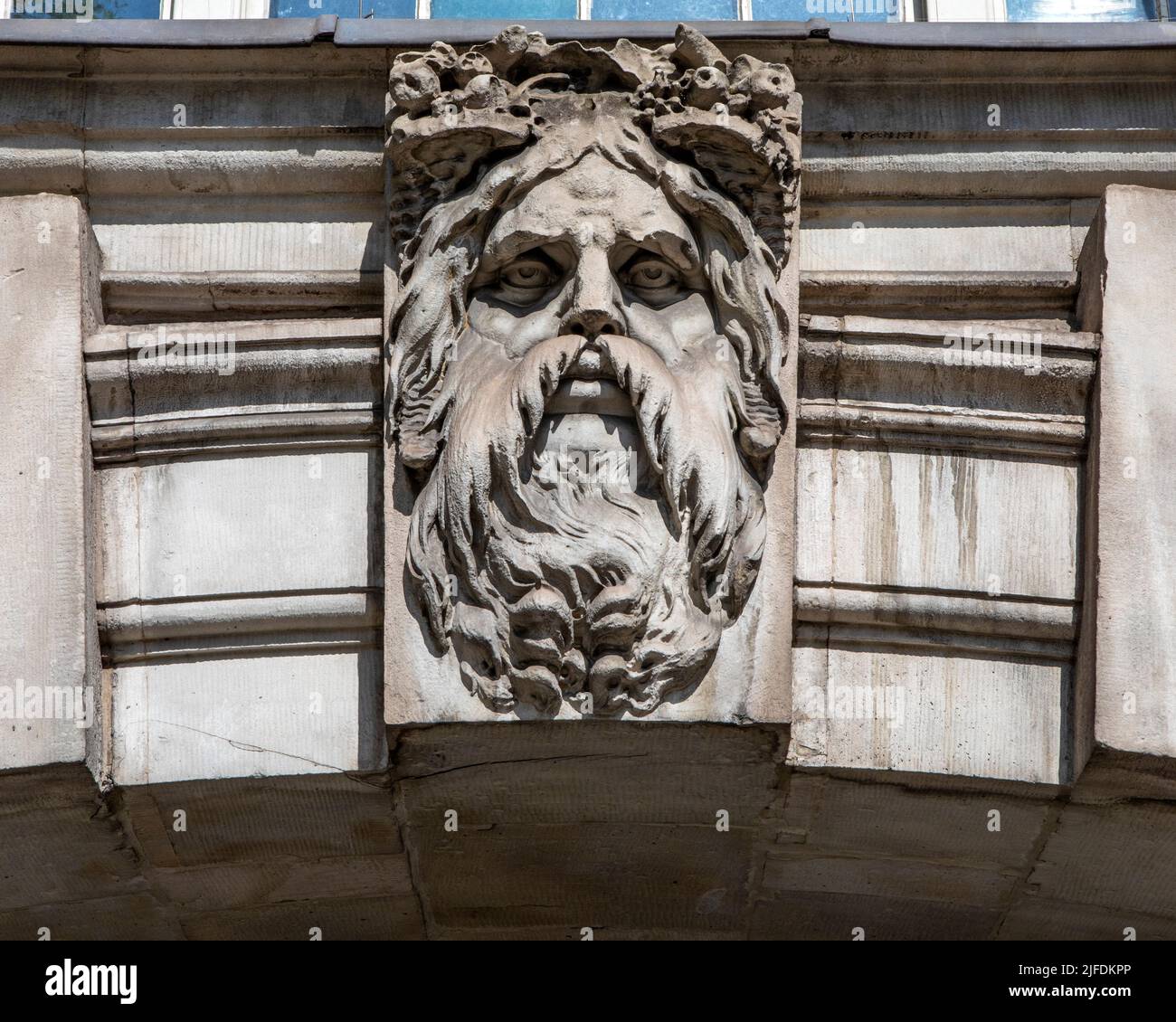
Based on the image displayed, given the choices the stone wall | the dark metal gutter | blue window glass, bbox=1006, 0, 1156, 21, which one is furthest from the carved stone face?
blue window glass, bbox=1006, 0, 1156, 21

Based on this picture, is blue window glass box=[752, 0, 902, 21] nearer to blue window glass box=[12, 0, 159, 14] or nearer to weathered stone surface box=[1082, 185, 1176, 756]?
weathered stone surface box=[1082, 185, 1176, 756]

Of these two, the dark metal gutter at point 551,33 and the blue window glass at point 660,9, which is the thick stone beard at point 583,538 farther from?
the blue window glass at point 660,9

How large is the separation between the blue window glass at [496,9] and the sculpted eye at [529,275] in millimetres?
884

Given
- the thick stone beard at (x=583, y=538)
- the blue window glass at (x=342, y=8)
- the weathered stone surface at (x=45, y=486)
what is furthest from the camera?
the blue window glass at (x=342, y=8)

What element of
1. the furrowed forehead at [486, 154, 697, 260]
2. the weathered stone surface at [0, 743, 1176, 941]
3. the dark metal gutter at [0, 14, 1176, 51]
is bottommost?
the weathered stone surface at [0, 743, 1176, 941]

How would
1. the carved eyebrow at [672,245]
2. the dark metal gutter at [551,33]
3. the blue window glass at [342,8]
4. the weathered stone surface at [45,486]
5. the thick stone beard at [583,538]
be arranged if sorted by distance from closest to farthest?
the thick stone beard at [583,538] < the weathered stone surface at [45,486] < the carved eyebrow at [672,245] < the dark metal gutter at [551,33] < the blue window glass at [342,8]

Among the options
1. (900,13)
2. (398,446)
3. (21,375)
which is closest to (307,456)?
(398,446)

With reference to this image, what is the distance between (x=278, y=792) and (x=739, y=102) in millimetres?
1718

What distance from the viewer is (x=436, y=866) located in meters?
4.17

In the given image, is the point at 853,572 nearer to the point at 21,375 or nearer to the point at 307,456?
the point at 307,456

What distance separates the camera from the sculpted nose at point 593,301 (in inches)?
152

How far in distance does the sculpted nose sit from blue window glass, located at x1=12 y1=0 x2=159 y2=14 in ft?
4.79

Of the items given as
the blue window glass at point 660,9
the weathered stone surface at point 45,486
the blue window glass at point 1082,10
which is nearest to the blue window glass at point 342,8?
the blue window glass at point 660,9

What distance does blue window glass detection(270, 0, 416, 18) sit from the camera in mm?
4539
